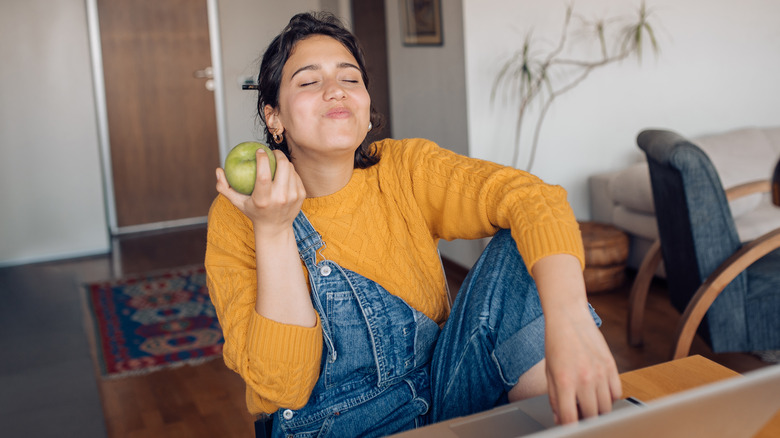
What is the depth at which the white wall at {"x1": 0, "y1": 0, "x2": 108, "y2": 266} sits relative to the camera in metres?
4.58

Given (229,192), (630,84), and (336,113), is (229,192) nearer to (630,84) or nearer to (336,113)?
(336,113)

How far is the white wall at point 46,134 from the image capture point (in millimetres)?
4582

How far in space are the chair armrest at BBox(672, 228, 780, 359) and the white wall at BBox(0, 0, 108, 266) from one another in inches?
158

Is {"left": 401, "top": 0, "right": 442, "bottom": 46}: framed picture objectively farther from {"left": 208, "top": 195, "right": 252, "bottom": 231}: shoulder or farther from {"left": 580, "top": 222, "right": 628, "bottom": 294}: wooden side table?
{"left": 208, "top": 195, "right": 252, "bottom": 231}: shoulder

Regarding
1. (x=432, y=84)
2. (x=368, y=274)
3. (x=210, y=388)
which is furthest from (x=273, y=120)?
(x=432, y=84)

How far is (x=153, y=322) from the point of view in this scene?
3434 millimetres

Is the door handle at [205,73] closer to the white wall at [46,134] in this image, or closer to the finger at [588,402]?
the white wall at [46,134]

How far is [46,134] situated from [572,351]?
15.3ft

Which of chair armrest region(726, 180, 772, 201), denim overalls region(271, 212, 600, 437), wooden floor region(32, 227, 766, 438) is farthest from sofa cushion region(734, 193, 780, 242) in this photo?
denim overalls region(271, 212, 600, 437)

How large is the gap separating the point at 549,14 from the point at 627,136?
795 mm

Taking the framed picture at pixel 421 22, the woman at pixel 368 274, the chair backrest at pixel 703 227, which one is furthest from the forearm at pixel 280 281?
the framed picture at pixel 421 22

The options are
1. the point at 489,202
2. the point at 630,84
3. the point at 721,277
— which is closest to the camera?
the point at 489,202

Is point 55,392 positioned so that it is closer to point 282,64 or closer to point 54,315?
point 54,315

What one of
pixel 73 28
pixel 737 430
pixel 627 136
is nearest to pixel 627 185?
pixel 627 136
